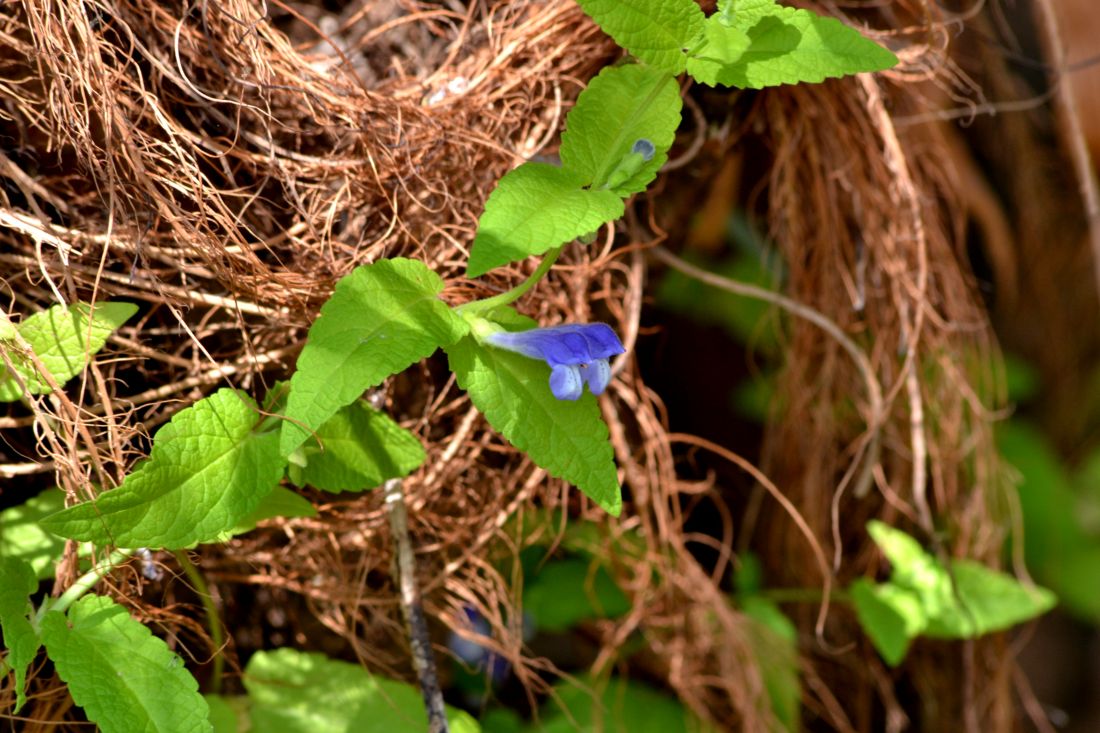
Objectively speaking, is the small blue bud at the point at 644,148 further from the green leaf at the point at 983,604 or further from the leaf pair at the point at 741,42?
the green leaf at the point at 983,604

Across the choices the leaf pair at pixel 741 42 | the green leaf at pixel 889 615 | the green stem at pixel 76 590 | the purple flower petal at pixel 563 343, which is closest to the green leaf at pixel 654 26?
the leaf pair at pixel 741 42

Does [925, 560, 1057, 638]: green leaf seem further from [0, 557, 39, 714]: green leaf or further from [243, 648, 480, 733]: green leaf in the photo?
[0, 557, 39, 714]: green leaf

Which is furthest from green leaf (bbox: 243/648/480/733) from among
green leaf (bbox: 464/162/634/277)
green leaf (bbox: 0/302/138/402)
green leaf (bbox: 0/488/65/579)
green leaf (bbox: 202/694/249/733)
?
green leaf (bbox: 464/162/634/277)

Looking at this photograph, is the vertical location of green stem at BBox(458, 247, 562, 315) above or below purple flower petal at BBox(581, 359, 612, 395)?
above

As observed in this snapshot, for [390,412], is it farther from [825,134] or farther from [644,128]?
[825,134]

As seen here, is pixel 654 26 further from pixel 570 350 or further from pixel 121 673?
pixel 121 673

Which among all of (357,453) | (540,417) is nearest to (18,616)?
(357,453)
